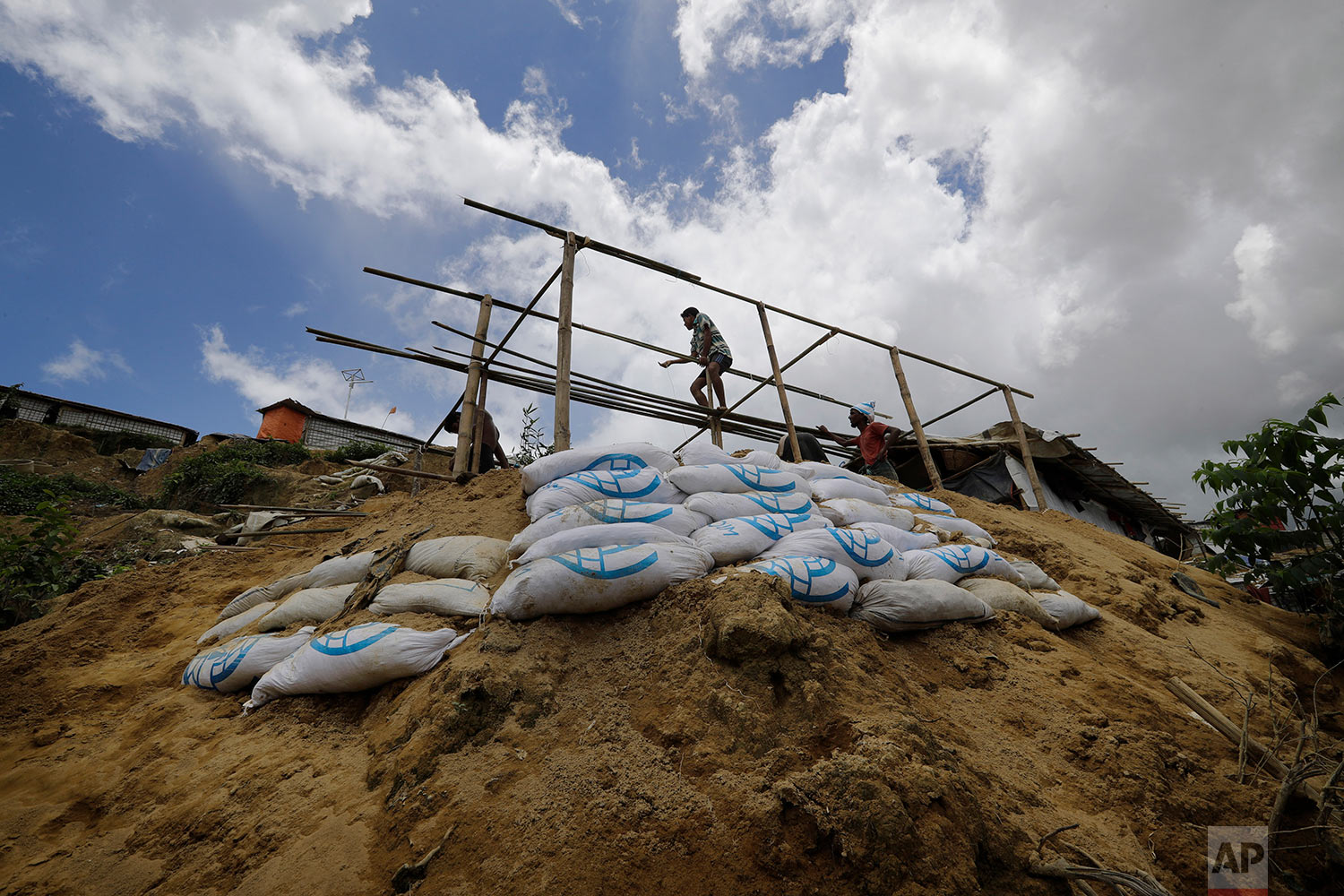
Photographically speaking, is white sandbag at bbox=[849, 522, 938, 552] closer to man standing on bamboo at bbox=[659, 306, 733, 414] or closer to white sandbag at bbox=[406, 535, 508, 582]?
white sandbag at bbox=[406, 535, 508, 582]

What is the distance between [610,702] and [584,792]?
16.1 inches

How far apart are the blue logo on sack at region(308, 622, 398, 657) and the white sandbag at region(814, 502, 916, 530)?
2.65 m

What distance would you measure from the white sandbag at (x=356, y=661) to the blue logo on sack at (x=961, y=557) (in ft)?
8.66

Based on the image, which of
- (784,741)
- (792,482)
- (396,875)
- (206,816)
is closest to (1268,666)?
(792,482)

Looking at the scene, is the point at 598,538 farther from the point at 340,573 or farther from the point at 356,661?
the point at 340,573

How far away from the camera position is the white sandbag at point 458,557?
2.74 m

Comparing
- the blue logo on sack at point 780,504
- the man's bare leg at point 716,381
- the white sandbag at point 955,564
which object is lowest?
the white sandbag at point 955,564

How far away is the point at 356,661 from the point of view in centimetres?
214

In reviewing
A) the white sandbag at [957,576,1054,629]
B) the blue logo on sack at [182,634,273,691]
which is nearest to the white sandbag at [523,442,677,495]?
the blue logo on sack at [182,634,273,691]

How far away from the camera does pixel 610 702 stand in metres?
1.91

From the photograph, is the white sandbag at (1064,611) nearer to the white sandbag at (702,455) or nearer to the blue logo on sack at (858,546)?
the blue logo on sack at (858,546)

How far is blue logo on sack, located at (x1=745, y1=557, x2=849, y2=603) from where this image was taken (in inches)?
96.2

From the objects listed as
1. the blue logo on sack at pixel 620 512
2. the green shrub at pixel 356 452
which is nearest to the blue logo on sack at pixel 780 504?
the blue logo on sack at pixel 620 512

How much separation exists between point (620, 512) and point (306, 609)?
5.71ft
